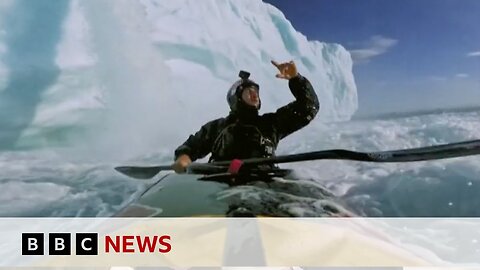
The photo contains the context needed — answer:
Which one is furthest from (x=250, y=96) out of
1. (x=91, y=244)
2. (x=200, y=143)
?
(x=91, y=244)

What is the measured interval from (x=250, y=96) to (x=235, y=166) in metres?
0.17

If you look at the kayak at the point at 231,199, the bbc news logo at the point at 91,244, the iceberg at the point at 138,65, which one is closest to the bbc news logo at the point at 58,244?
the bbc news logo at the point at 91,244

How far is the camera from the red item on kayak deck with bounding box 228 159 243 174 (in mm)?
1612

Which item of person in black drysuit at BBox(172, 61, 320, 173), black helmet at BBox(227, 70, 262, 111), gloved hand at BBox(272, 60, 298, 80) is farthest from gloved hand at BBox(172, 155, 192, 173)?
gloved hand at BBox(272, 60, 298, 80)

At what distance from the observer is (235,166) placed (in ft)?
5.32

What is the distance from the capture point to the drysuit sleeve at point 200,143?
63.8 inches

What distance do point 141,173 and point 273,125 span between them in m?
0.33

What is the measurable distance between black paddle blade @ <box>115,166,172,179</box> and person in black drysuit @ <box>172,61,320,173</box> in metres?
0.04

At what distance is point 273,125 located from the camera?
1.65m

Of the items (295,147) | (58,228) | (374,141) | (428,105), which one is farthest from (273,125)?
(58,228)

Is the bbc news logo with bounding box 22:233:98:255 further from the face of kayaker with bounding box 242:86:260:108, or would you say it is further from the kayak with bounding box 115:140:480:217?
the face of kayaker with bounding box 242:86:260:108

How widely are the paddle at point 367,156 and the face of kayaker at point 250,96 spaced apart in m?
0.14

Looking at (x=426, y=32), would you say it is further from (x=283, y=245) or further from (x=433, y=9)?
(x=283, y=245)

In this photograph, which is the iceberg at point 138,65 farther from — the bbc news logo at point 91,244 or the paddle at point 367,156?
the bbc news logo at point 91,244
